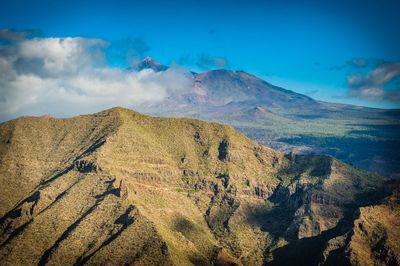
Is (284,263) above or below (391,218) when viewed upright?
below

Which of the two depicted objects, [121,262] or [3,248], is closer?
[121,262]

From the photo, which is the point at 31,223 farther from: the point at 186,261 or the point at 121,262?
the point at 186,261

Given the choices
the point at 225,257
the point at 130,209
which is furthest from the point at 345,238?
the point at 130,209

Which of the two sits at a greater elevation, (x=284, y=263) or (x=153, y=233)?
(x=153, y=233)

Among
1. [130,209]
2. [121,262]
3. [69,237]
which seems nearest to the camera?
[121,262]

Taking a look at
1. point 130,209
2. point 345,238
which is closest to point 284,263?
point 345,238

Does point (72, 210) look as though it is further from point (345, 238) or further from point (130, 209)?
point (345, 238)

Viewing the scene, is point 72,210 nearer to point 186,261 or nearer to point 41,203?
point 41,203

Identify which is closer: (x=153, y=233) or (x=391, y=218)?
(x=153, y=233)

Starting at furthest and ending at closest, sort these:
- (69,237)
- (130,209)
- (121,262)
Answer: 1. (130,209)
2. (69,237)
3. (121,262)
